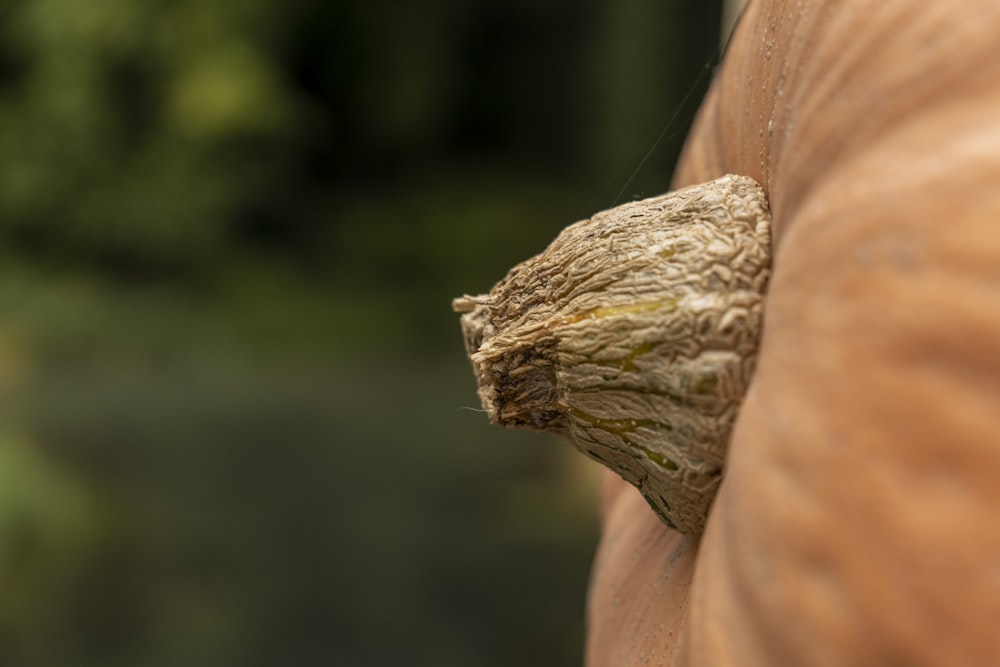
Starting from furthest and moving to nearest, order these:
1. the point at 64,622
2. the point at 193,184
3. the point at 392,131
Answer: the point at 392,131
the point at 193,184
the point at 64,622

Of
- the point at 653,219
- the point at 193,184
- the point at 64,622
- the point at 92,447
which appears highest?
the point at 193,184

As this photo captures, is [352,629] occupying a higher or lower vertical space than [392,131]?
lower

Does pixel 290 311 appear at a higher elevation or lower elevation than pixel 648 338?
higher

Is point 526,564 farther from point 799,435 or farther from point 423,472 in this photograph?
point 799,435

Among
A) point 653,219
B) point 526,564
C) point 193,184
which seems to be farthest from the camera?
point 193,184

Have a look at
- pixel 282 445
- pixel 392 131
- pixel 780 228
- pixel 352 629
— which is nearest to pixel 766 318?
pixel 780 228

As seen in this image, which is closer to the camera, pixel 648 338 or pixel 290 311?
pixel 648 338

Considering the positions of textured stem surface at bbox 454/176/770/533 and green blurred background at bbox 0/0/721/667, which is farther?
green blurred background at bbox 0/0/721/667

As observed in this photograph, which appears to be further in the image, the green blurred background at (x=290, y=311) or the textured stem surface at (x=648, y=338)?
the green blurred background at (x=290, y=311)
